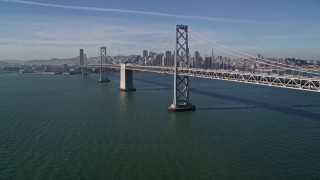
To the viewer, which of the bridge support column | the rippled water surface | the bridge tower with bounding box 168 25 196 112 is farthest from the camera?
the bridge support column

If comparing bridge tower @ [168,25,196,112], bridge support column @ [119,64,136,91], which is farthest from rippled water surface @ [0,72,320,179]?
bridge support column @ [119,64,136,91]

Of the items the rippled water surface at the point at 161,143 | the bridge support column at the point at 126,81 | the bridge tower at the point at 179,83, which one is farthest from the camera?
the bridge support column at the point at 126,81

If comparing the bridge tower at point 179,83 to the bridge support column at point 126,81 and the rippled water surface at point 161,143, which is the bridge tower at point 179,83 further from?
the bridge support column at point 126,81

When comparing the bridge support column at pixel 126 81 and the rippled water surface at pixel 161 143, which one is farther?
the bridge support column at pixel 126 81

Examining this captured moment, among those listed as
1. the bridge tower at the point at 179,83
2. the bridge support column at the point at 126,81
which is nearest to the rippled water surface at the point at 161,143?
the bridge tower at the point at 179,83

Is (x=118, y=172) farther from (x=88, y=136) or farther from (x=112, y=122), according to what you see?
(x=112, y=122)

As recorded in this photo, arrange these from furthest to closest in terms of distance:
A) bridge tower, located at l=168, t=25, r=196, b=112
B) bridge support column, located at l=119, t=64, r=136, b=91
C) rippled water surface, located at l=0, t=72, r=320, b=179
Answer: bridge support column, located at l=119, t=64, r=136, b=91 < bridge tower, located at l=168, t=25, r=196, b=112 < rippled water surface, located at l=0, t=72, r=320, b=179

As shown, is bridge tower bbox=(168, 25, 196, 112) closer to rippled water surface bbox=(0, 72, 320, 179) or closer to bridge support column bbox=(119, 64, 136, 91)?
rippled water surface bbox=(0, 72, 320, 179)

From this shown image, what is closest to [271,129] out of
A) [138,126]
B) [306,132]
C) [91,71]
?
[306,132]
